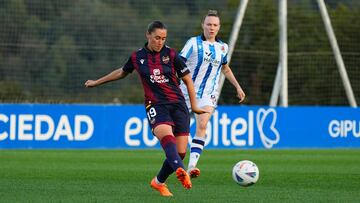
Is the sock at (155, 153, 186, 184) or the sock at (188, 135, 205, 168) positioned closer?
the sock at (155, 153, 186, 184)

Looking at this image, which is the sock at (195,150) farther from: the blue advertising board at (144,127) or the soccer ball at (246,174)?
the blue advertising board at (144,127)

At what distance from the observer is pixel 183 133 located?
10.7m

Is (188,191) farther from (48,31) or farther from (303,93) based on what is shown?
(303,93)

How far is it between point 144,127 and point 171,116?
14.1 m

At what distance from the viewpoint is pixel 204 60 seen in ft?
43.0

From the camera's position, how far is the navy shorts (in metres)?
10.3

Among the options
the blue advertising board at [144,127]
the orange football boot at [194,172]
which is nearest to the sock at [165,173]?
the orange football boot at [194,172]

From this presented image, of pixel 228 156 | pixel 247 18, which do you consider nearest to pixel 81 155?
pixel 228 156

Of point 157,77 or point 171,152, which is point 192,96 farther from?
point 171,152

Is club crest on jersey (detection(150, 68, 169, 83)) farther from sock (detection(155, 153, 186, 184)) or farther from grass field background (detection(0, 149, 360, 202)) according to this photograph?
grass field background (detection(0, 149, 360, 202))

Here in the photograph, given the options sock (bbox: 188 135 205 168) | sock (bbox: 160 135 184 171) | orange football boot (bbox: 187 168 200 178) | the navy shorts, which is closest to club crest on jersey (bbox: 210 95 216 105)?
sock (bbox: 188 135 205 168)

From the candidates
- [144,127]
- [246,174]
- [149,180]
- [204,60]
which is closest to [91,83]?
[246,174]

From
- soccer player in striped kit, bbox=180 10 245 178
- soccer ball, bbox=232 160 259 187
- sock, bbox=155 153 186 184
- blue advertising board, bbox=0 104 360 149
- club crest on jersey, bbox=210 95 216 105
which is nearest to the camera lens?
sock, bbox=155 153 186 184

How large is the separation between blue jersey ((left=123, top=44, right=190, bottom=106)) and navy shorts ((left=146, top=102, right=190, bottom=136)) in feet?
0.19
